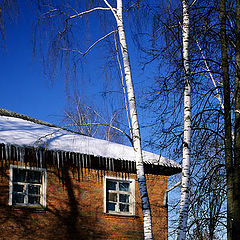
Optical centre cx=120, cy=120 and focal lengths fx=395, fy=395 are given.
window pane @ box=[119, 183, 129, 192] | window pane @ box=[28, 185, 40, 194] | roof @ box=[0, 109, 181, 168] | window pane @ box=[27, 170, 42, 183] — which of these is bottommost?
window pane @ box=[28, 185, 40, 194]

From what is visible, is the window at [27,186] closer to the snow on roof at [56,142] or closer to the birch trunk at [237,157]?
the snow on roof at [56,142]

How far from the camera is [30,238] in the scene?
40.8ft

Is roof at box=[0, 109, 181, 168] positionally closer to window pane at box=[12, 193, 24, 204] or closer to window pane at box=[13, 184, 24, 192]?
window pane at box=[13, 184, 24, 192]

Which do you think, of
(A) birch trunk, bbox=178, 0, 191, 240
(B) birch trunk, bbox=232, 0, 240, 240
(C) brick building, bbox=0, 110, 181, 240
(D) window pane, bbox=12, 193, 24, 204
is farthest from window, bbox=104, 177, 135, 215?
(A) birch trunk, bbox=178, 0, 191, 240

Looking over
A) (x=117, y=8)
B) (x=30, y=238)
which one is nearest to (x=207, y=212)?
(x=117, y=8)

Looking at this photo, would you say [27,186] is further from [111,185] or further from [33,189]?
[111,185]

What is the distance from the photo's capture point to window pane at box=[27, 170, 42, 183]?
12969 mm

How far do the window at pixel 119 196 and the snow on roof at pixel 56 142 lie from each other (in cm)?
108

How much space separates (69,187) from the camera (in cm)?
1369

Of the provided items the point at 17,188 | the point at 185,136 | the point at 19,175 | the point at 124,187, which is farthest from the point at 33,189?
the point at 185,136

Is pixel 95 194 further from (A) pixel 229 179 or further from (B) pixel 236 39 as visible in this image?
(B) pixel 236 39

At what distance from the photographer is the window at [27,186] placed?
12562mm

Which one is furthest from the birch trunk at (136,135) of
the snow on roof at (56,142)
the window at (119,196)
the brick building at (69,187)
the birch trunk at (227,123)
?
the window at (119,196)

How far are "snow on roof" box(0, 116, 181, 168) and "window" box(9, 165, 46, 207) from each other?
0.98 meters
